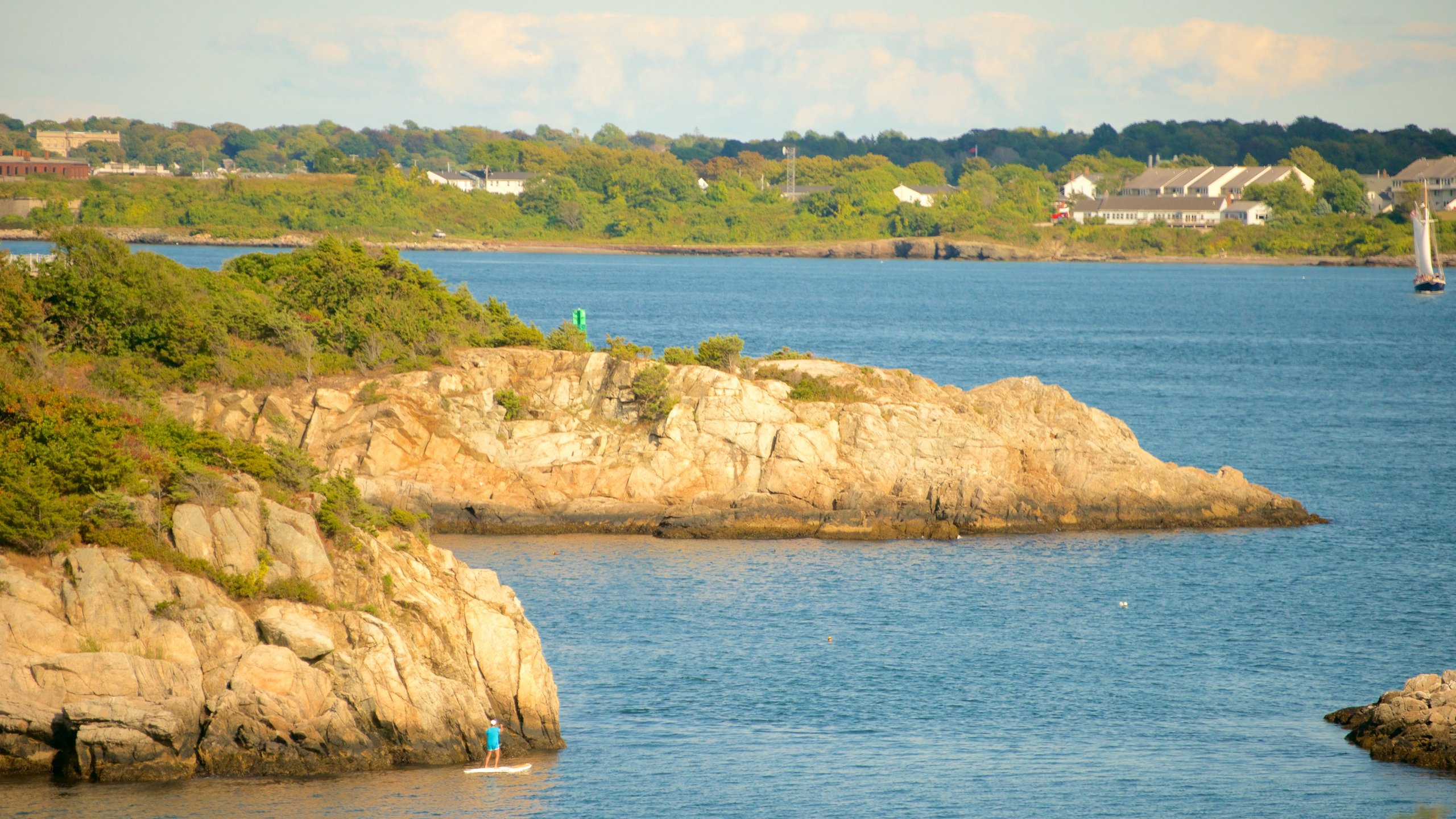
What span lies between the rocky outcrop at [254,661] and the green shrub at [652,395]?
765 inches

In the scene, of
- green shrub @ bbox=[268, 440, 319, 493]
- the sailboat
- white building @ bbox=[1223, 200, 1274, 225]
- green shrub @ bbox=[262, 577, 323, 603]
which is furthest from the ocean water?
white building @ bbox=[1223, 200, 1274, 225]

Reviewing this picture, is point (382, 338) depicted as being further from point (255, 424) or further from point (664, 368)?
point (664, 368)

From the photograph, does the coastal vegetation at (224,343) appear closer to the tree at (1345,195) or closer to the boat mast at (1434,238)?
the boat mast at (1434,238)

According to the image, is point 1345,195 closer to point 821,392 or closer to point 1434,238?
point 1434,238

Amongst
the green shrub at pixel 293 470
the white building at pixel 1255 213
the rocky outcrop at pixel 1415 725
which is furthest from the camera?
the white building at pixel 1255 213

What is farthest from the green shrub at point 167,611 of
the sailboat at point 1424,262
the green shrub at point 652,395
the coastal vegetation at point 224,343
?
the sailboat at point 1424,262

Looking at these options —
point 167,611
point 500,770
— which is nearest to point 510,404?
point 167,611

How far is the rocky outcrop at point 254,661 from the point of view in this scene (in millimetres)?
23812

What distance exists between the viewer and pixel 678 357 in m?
50.2

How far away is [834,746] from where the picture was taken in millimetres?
27594

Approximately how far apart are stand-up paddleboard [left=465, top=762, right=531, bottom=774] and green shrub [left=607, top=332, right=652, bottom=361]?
24.8m

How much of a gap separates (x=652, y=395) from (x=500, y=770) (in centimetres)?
2342

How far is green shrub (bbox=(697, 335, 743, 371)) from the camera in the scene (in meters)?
50.7

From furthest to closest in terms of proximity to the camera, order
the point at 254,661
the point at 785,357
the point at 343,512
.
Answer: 1. the point at 785,357
2. the point at 343,512
3. the point at 254,661
